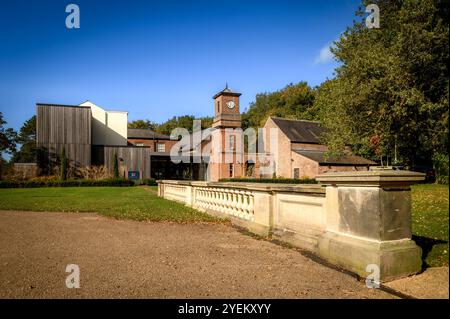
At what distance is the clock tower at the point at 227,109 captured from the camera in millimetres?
39875

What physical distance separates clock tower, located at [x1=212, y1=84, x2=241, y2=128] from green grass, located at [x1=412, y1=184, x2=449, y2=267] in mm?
30368

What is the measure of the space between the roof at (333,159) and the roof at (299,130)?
1.69 meters

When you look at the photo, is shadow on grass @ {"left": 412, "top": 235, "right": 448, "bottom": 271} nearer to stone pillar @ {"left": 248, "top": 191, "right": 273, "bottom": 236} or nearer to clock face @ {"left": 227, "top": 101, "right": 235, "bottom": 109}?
stone pillar @ {"left": 248, "top": 191, "right": 273, "bottom": 236}

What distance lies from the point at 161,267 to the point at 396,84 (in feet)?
50.6

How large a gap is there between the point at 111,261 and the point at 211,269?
5.20 ft

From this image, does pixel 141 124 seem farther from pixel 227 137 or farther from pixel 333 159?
pixel 333 159

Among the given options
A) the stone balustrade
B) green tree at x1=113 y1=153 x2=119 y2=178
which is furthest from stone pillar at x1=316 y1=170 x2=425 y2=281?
green tree at x1=113 y1=153 x2=119 y2=178

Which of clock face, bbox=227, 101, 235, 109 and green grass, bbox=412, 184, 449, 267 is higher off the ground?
clock face, bbox=227, 101, 235, 109

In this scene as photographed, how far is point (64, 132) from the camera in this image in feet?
116

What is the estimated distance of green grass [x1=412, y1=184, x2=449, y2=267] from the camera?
161 inches

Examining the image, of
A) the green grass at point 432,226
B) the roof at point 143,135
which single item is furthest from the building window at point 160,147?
the green grass at point 432,226

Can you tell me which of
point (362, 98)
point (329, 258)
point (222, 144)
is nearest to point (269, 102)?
point (222, 144)

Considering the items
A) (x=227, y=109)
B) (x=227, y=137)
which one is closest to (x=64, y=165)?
(x=227, y=137)

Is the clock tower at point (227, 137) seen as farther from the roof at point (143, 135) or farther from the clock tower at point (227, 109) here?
the roof at point (143, 135)
